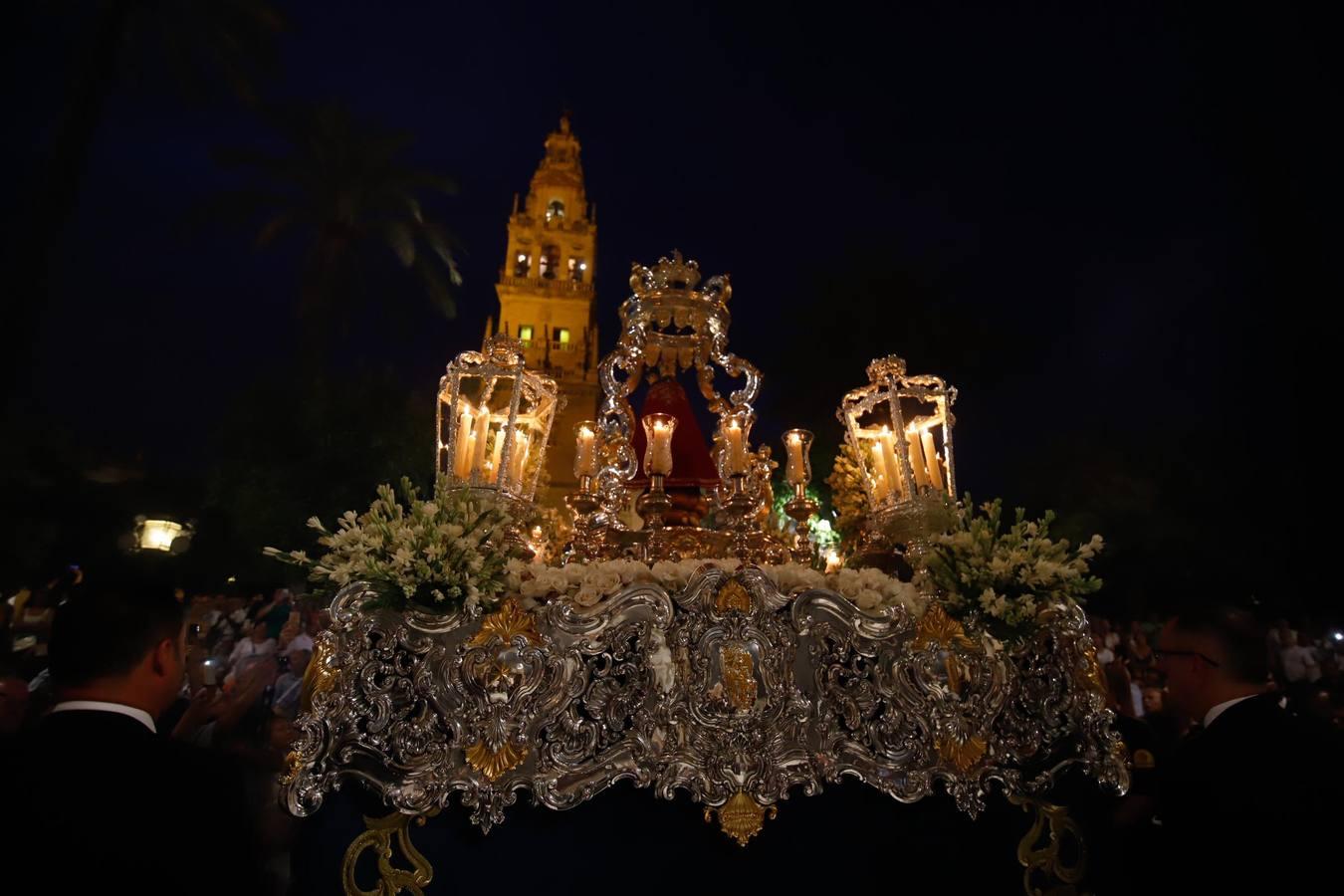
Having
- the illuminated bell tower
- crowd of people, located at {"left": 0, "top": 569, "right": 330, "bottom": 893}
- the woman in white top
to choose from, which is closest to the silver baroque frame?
crowd of people, located at {"left": 0, "top": 569, "right": 330, "bottom": 893}

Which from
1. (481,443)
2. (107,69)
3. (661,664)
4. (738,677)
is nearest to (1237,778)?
(738,677)

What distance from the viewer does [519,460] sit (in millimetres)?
5473

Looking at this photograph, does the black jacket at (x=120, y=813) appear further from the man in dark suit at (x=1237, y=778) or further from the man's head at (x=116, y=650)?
the man in dark suit at (x=1237, y=778)

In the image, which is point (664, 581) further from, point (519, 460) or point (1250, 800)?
point (1250, 800)

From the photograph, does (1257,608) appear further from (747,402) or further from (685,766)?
(747,402)

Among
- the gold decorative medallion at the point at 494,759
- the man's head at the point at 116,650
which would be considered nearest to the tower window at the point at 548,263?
the gold decorative medallion at the point at 494,759

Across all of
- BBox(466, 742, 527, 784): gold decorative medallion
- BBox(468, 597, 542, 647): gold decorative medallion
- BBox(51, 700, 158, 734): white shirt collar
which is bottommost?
BBox(466, 742, 527, 784): gold decorative medallion

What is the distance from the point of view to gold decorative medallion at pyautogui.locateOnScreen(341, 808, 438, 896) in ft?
12.2

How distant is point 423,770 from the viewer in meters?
3.74

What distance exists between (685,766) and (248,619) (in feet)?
30.8

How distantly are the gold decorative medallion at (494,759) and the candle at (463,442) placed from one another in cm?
200

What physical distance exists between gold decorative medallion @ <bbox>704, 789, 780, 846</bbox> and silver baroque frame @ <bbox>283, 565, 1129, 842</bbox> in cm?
3

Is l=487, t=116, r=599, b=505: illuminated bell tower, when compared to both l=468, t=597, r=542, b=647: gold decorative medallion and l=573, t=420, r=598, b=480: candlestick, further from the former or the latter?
l=468, t=597, r=542, b=647: gold decorative medallion

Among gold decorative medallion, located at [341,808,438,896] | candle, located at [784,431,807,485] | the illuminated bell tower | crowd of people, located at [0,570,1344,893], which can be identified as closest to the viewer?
crowd of people, located at [0,570,1344,893]
